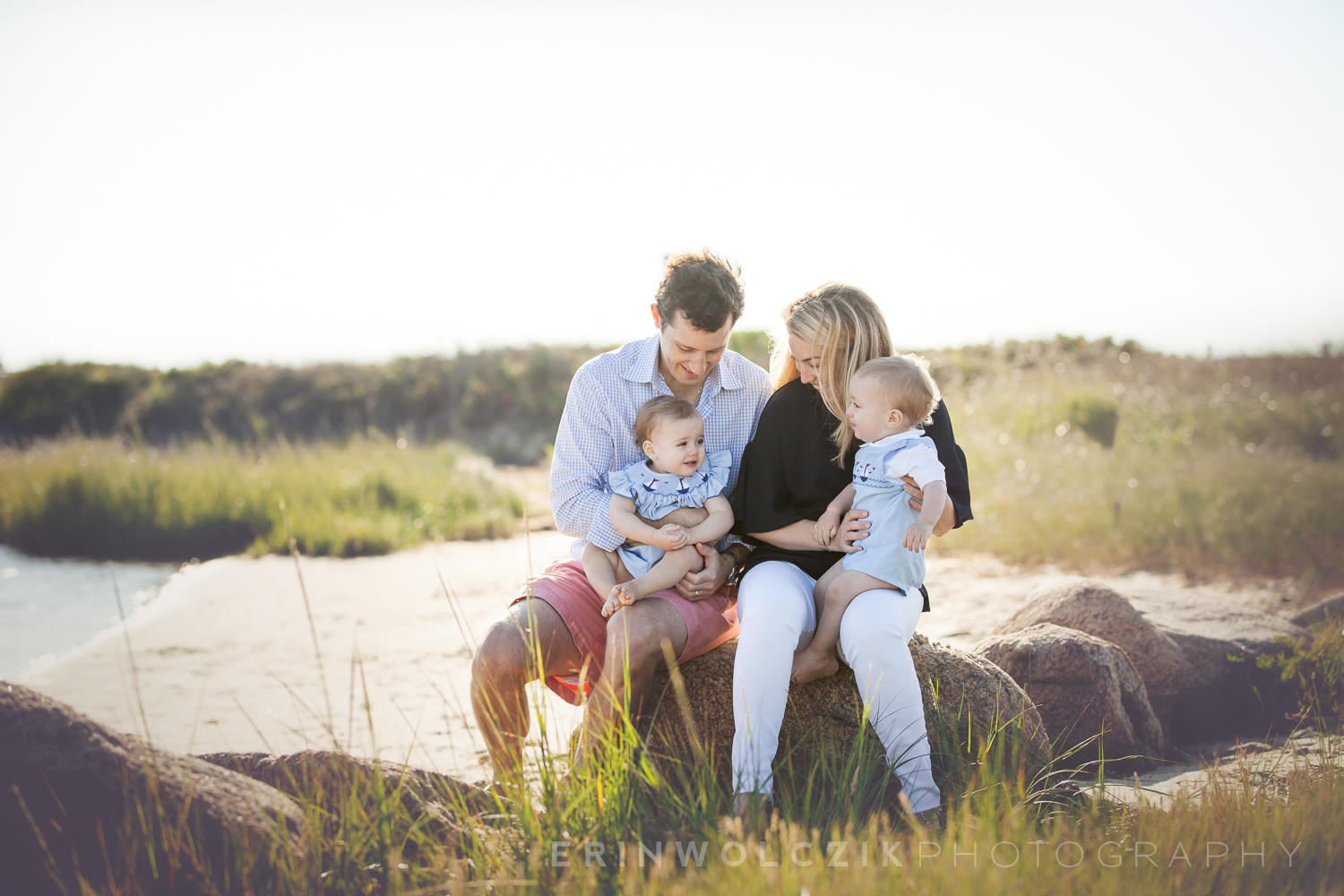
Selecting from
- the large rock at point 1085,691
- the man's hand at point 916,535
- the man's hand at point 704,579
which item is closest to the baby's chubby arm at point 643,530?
the man's hand at point 704,579

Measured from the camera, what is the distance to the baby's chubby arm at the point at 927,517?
2758 millimetres

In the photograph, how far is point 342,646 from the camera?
20.0 feet

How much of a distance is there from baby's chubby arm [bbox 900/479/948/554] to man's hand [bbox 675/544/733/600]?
71 centimetres

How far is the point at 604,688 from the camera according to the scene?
269 cm

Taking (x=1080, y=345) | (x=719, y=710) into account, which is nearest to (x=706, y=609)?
(x=719, y=710)

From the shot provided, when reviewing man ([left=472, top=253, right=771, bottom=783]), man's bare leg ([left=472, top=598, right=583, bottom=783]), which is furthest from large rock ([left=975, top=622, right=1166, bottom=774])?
man's bare leg ([left=472, top=598, right=583, bottom=783])

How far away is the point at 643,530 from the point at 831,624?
0.75 metres

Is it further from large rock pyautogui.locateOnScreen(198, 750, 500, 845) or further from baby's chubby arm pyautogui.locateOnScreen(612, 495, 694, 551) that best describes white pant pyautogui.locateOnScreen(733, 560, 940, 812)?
large rock pyautogui.locateOnScreen(198, 750, 500, 845)

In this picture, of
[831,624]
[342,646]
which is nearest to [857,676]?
[831,624]

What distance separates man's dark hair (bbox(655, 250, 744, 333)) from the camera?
298 cm

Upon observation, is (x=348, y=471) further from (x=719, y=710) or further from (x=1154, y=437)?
(x=1154, y=437)

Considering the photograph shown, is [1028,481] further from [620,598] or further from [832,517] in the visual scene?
[620,598]

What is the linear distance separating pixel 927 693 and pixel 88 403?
24.4 metres

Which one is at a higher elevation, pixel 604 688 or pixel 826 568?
pixel 826 568
